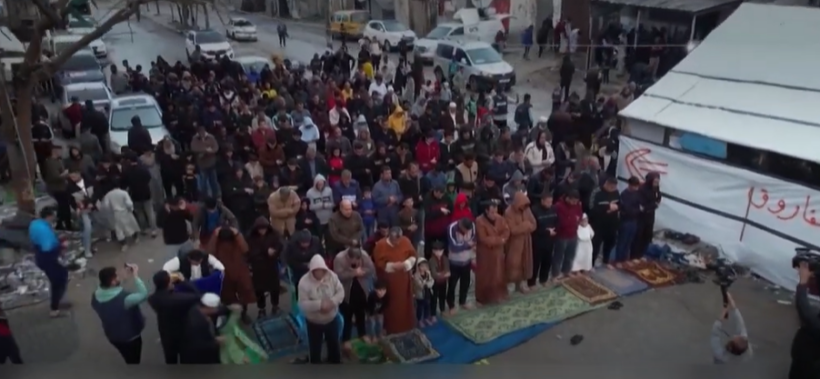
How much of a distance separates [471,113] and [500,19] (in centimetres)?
1745

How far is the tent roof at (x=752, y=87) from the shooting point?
399 inches

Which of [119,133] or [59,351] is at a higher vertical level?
[119,133]

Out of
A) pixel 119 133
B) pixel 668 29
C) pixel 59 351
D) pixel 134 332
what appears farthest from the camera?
pixel 668 29

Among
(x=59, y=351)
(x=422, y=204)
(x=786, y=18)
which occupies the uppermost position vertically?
(x=786, y=18)

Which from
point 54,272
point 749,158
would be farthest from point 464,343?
point 749,158

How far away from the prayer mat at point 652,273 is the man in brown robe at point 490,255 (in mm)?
2058

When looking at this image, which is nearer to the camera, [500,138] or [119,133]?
[500,138]

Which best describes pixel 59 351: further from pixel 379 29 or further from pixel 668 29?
pixel 379 29

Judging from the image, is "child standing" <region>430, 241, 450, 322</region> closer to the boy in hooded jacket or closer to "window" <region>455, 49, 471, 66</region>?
the boy in hooded jacket

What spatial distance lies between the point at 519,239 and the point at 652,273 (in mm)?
2239

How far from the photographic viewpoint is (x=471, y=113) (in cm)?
1573

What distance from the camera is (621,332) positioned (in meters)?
8.64

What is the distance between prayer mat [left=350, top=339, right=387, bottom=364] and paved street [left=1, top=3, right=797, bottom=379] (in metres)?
1.24

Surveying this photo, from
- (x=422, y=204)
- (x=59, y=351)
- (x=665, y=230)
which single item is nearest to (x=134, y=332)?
(x=59, y=351)
